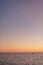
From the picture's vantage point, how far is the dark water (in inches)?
84.9

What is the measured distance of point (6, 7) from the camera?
7.34 feet

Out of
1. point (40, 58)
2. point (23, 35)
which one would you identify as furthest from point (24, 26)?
point (40, 58)

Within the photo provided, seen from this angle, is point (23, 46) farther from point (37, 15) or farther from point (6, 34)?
point (37, 15)

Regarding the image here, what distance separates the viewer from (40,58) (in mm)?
2193

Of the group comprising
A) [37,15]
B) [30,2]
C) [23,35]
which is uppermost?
[30,2]

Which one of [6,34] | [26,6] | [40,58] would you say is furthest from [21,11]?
[40,58]

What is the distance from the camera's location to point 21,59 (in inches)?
85.8

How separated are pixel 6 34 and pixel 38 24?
19.3 inches

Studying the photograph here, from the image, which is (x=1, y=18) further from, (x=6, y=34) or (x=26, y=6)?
(x=26, y=6)

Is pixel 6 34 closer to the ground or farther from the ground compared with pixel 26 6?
closer to the ground

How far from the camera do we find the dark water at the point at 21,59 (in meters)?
2.16

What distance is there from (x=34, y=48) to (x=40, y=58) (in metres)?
0.17

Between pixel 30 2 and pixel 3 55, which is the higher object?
pixel 30 2

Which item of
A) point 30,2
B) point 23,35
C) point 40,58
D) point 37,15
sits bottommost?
point 40,58
